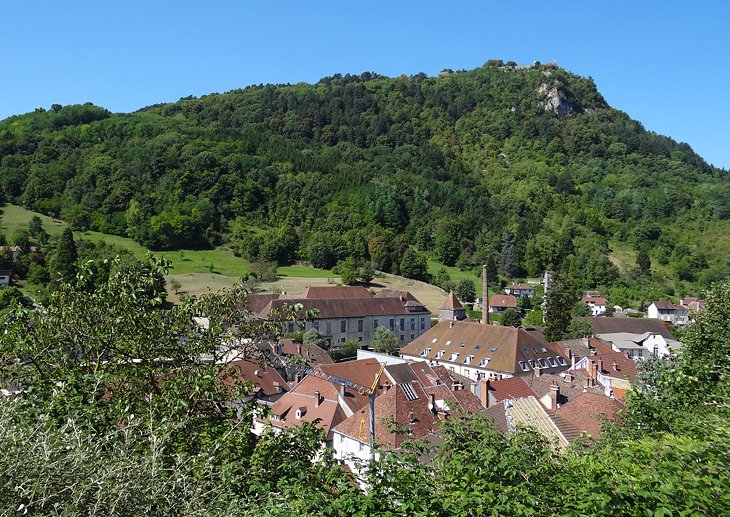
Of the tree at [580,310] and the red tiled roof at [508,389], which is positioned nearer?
the red tiled roof at [508,389]

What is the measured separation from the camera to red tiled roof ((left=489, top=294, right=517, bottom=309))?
86.0 metres

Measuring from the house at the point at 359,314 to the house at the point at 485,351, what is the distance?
15.3m

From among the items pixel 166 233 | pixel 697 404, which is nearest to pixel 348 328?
pixel 166 233

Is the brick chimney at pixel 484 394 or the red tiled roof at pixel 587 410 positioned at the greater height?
the red tiled roof at pixel 587 410

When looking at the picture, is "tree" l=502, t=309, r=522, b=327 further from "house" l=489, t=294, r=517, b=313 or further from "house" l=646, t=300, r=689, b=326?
"house" l=646, t=300, r=689, b=326

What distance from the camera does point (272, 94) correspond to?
190 metres

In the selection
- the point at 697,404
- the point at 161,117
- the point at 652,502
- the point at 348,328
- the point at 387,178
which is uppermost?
the point at 161,117

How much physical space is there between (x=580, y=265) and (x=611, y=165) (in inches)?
2628

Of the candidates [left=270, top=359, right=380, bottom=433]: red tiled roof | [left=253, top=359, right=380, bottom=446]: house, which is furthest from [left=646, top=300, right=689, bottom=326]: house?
[left=270, top=359, right=380, bottom=433]: red tiled roof

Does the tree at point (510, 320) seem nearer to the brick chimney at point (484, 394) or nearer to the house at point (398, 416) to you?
the brick chimney at point (484, 394)

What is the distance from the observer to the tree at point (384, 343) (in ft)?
197

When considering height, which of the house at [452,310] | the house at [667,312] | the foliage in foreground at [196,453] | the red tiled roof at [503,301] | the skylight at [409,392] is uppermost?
the foliage in foreground at [196,453]

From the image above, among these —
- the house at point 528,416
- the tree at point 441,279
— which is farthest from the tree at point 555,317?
the house at point 528,416

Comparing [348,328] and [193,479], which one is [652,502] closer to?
[193,479]
